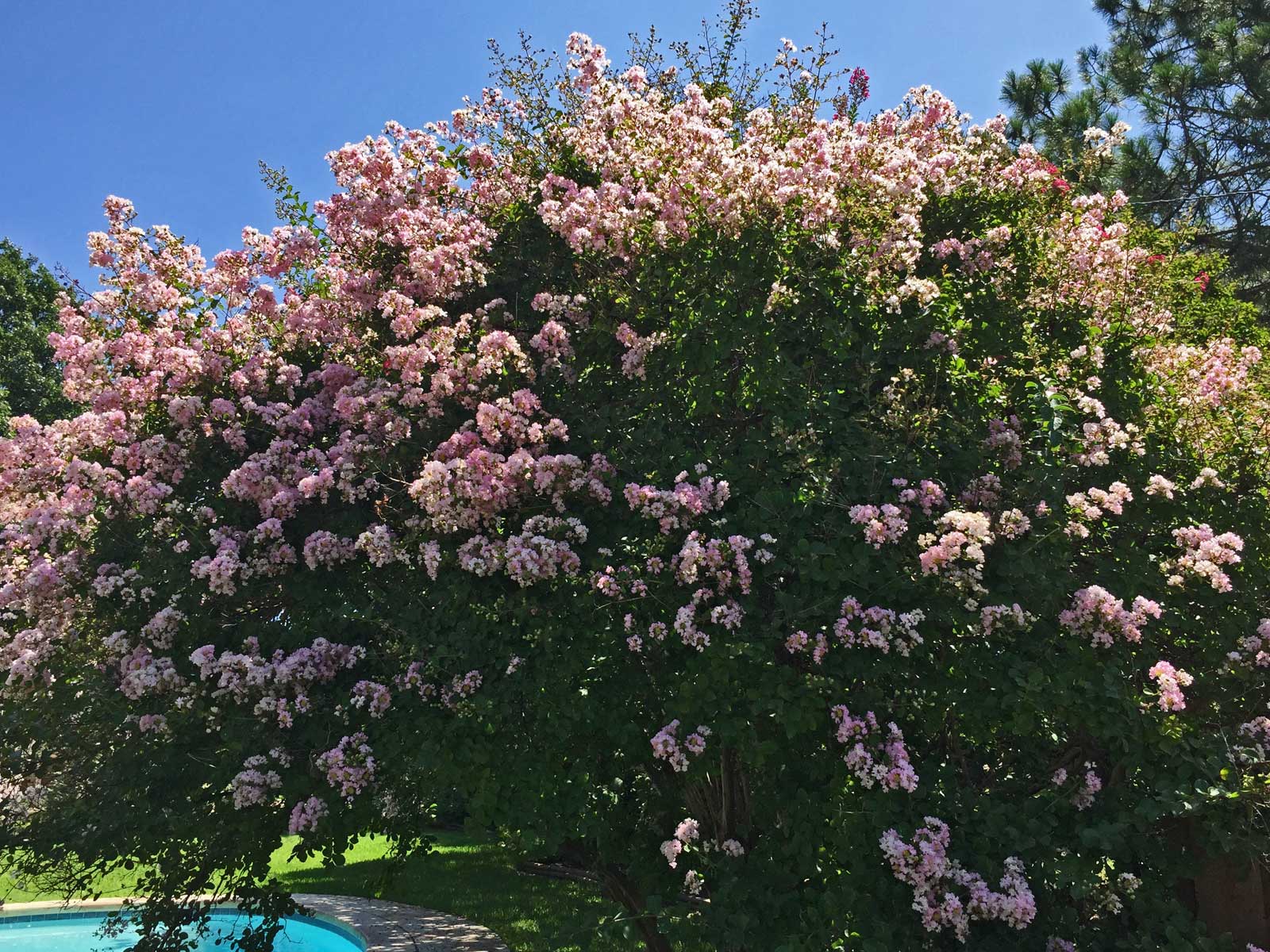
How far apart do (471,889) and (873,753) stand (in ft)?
32.7

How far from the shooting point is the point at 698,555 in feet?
14.6

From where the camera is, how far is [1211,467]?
4.95 metres

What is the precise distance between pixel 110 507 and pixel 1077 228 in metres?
7.17

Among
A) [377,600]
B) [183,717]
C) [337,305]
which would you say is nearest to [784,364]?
[377,600]

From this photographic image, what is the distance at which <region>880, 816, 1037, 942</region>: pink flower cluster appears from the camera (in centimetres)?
387

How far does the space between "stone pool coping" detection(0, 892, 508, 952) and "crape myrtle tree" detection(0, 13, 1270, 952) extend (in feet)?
12.4

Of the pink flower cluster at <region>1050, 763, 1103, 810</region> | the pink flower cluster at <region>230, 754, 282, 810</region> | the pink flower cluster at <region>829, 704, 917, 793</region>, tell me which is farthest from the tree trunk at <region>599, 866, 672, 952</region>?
the pink flower cluster at <region>1050, 763, 1103, 810</region>

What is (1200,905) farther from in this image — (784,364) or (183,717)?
(183,717)

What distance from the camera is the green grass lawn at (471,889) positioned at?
977 cm

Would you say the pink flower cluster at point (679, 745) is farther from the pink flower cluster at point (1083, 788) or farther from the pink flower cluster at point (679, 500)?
the pink flower cluster at point (1083, 788)

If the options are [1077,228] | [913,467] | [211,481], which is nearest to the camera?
[913,467]

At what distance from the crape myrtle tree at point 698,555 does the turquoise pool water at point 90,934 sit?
18.4 feet

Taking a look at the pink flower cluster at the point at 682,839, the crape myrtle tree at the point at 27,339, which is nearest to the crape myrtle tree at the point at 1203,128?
the pink flower cluster at the point at 682,839

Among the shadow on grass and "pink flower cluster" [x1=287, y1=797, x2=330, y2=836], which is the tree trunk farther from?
"pink flower cluster" [x1=287, y1=797, x2=330, y2=836]
